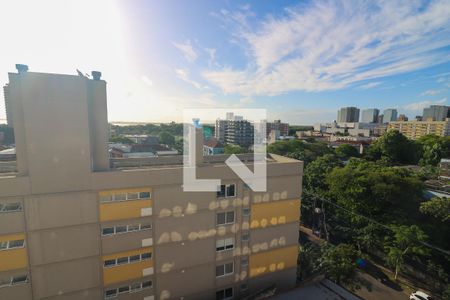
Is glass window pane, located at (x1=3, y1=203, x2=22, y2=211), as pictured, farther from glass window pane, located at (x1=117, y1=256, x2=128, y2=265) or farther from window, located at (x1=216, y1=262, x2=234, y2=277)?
window, located at (x1=216, y1=262, x2=234, y2=277)

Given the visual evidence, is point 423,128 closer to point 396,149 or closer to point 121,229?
point 396,149

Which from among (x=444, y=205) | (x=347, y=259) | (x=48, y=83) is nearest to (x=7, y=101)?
(x=48, y=83)

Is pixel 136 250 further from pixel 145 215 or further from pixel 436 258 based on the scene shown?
pixel 436 258

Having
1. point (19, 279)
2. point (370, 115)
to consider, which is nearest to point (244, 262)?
point (19, 279)

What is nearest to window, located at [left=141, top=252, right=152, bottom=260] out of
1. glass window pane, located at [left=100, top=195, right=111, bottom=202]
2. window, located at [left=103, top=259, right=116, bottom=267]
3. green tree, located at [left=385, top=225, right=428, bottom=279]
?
window, located at [left=103, top=259, right=116, bottom=267]

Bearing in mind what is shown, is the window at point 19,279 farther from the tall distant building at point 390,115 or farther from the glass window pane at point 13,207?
the tall distant building at point 390,115

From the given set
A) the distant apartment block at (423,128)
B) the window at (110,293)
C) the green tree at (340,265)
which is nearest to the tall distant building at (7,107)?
the window at (110,293)
